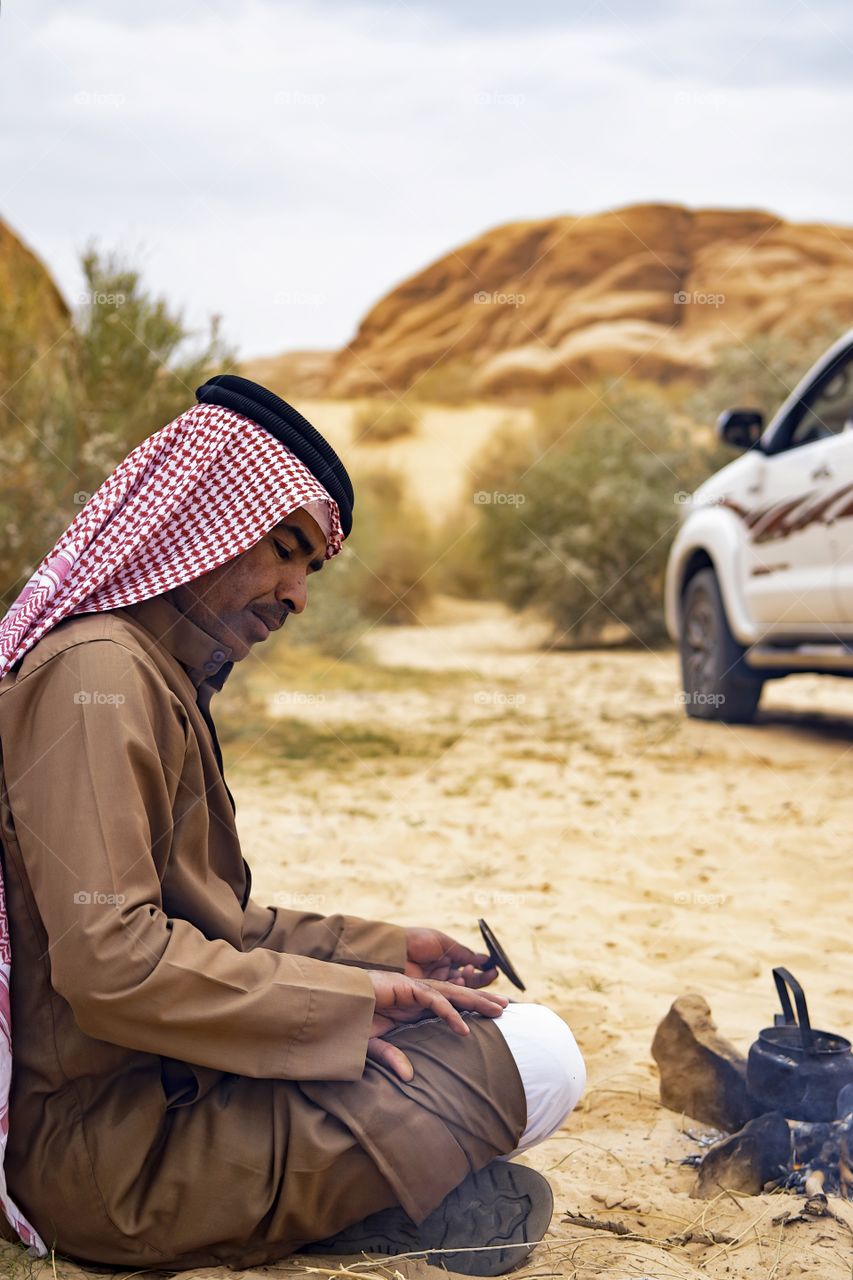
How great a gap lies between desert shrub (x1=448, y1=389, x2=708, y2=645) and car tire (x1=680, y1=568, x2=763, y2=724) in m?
5.23

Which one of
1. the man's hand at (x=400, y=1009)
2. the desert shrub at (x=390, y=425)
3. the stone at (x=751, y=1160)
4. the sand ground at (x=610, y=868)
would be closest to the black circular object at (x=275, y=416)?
the man's hand at (x=400, y=1009)

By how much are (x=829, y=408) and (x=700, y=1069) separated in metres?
4.59

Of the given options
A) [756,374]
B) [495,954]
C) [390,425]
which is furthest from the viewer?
[390,425]

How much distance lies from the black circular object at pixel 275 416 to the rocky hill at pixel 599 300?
101 ft

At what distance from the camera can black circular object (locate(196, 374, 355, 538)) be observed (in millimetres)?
2031

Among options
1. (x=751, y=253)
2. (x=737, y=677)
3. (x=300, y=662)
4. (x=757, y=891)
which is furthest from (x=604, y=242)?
(x=757, y=891)

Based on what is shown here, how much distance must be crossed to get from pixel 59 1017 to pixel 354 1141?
0.48 metres

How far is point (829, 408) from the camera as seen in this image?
256 inches

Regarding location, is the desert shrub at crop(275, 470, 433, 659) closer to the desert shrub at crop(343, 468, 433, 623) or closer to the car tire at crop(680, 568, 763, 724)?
the desert shrub at crop(343, 468, 433, 623)

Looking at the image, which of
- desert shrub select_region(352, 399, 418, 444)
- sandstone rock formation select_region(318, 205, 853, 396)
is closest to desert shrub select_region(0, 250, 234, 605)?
sandstone rock formation select_region(318, 205, 853, 396)

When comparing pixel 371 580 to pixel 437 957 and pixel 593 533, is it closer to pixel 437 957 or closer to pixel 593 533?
pixel 593 533

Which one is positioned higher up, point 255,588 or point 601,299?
point 255,588

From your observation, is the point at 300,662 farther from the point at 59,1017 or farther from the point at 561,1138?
the point at 59,1017

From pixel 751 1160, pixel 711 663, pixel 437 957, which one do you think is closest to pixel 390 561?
pixel 711 663
